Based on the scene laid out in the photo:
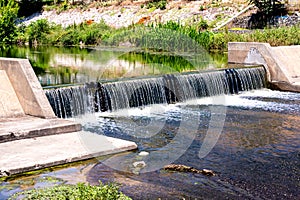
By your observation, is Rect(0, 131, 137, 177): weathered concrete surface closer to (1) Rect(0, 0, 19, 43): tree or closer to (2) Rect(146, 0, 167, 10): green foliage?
(1) Rect(0, 0, 19, 43): tree

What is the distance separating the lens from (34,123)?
10.2 meters

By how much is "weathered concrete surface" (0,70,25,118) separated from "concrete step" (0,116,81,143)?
370mm

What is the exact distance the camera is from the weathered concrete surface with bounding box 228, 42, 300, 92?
17.6 metres

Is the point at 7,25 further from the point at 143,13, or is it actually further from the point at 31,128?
the point at 143,13

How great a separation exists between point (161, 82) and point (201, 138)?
4687 mm

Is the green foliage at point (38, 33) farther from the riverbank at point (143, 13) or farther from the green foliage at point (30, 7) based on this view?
the green foliage at point (30, 7)

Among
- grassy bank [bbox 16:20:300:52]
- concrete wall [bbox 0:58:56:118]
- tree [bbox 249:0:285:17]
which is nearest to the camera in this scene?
concrete wall [bbox 0:58:56:118]

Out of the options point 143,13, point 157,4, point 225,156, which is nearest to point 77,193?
point 225,156

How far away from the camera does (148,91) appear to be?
14555 millimetres

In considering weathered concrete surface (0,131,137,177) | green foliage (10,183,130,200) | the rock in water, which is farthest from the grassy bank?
green foliage (10,183,130,200)

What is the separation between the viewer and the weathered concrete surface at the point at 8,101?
11.1 metres

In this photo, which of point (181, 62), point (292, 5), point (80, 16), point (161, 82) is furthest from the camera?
→ point (80, 16)

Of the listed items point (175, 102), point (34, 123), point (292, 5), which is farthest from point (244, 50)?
point (292, 5)

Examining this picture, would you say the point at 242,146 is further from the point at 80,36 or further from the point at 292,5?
the point at 80,36
